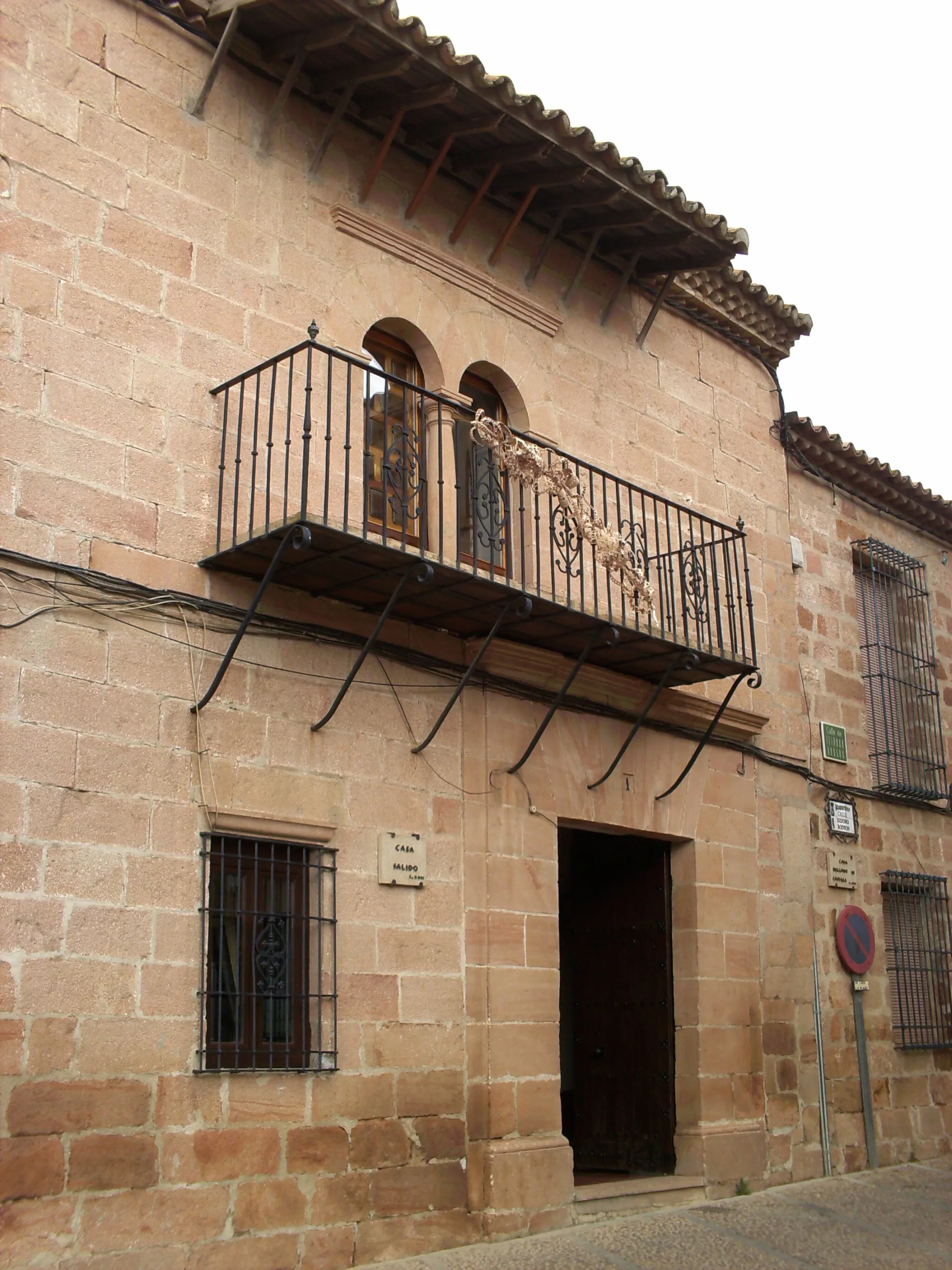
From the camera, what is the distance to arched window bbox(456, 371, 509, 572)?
7383mm

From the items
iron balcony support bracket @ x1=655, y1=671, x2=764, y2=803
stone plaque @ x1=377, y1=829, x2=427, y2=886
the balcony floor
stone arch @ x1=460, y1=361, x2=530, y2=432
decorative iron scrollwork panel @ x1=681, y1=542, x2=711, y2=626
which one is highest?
stone arch @ x1=460, y1=361, x2=530, y2=432

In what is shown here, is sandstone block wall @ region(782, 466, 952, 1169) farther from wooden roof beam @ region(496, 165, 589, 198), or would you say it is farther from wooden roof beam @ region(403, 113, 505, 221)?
wooden roof beam @ region(403, 113, 505, 221)

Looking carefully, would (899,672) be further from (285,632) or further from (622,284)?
(285,632)

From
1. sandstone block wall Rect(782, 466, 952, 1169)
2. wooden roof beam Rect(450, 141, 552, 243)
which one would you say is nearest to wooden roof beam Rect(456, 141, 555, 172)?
wooden roof beam Rect(450, 141, 552, 243)

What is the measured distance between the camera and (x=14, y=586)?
5887 millimetres

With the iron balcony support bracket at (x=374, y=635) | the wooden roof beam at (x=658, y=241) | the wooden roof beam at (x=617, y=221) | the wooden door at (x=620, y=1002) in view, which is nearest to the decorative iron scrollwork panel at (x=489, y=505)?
the iron balcony support bracket at (x=374, y=635)

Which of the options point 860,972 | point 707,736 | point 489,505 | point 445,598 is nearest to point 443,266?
point 489,505

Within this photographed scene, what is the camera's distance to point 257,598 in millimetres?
6324

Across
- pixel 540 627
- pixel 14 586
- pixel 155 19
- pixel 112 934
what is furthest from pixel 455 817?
pixel 155 19

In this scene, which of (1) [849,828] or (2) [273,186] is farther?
(1) [849,828]

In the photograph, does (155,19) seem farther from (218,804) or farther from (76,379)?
(218,804)

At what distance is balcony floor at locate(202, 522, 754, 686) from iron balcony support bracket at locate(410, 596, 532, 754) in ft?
0.15

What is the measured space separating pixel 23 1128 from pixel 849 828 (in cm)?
644

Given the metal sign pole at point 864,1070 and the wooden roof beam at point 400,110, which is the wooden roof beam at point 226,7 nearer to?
the wooden roof beam at point 400,110
